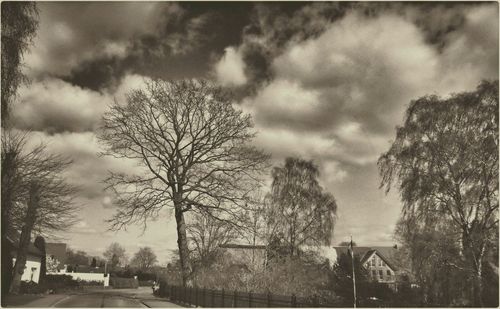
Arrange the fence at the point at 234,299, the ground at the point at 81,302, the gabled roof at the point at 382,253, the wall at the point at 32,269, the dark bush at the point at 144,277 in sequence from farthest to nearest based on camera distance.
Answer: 1. the dark bush at the point at 144,277
2. the gabled roof at the point at 382,253
3. the wall at the point at 32,269
4. the ground at the point at 81,302
5. the fence at the point at 234,299

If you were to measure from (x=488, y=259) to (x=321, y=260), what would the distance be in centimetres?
1351

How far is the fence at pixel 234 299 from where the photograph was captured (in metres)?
11.1

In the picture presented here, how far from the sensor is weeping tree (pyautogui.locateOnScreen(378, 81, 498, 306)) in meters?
14.9

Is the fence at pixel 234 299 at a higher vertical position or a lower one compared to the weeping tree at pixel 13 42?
lower

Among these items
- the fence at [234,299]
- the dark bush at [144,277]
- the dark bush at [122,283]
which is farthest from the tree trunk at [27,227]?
the dark bush at [144,277]

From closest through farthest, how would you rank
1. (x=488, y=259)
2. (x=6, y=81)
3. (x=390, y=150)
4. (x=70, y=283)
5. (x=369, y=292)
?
(x=6, y=81) < (x=488, y=259) < (x=390, y=150) < (x=369, y=292) < (x=70, y=283)

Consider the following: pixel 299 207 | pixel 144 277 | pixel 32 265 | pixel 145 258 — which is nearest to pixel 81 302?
pixel 299 207

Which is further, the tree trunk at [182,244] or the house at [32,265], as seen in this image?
the house at [32,265]

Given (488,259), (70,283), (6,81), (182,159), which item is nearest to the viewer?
(6,81)

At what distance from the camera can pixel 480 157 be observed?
15.1 meters

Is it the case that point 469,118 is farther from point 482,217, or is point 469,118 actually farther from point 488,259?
point 488,259

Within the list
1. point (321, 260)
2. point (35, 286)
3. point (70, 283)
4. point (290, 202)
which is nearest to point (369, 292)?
point (321, 260)

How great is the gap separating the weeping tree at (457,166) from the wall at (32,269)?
37.8 metres

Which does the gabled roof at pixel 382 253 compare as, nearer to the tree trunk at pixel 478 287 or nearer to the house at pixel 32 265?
the house at pixel 32 265
